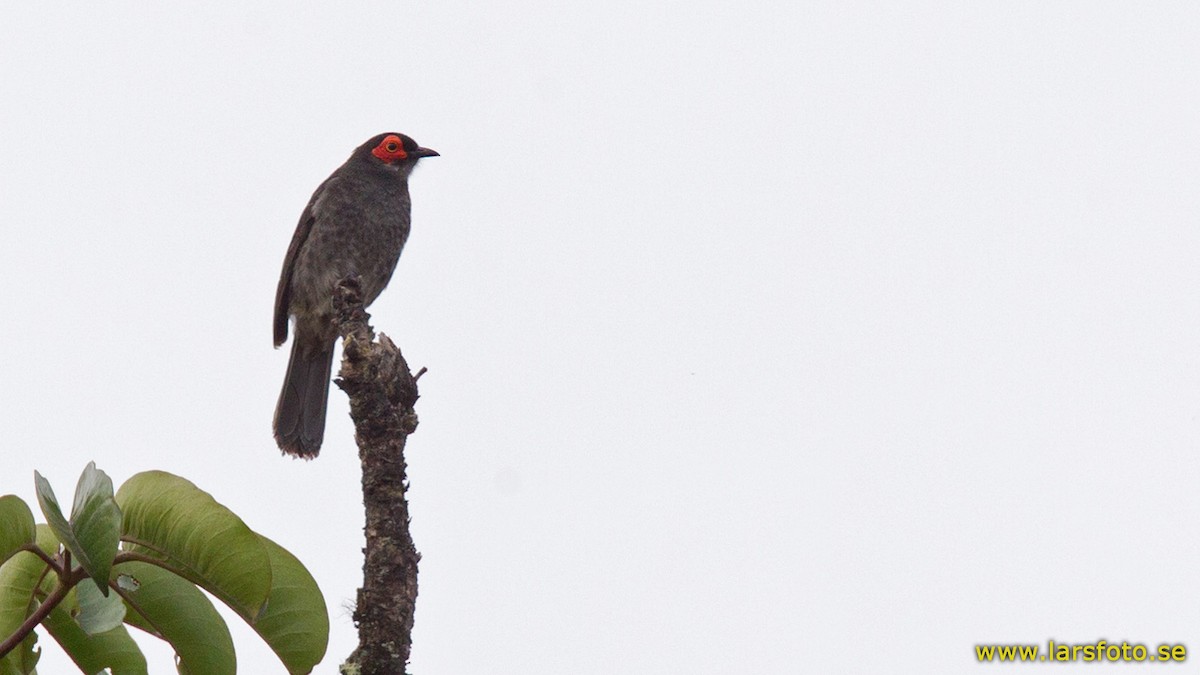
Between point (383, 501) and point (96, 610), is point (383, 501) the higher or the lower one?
the higher one

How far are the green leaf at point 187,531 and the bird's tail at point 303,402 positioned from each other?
4713mm

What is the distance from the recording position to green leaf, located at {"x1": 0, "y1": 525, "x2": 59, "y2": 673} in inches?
111

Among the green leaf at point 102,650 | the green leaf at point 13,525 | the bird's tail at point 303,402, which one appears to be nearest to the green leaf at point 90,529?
the green leaf at point 13,525

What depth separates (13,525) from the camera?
2611 mm

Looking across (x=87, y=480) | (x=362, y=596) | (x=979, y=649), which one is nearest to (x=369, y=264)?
(x=979, y=649)

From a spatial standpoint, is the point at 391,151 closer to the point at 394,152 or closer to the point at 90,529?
the point at 394,152

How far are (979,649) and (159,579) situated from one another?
3414mm

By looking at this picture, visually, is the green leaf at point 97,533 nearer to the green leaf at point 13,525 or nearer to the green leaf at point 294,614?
the green leaf at point 13,525

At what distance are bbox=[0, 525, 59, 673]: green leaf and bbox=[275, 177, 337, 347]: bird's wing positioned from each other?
5.19 metres

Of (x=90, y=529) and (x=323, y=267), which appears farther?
(x=323, y=267)

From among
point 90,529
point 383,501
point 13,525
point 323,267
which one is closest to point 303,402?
point 323,267

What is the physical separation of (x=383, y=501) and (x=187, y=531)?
0.67 meters

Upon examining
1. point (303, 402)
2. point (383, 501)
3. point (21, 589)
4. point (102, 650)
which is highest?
point (303, 402)

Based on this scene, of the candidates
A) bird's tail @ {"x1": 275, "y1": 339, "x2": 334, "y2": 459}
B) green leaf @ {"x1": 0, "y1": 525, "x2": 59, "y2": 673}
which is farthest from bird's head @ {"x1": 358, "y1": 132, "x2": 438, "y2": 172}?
green leaf @ {"x1": 0, "y1": 525, "x2": 59, "y2": 673}
